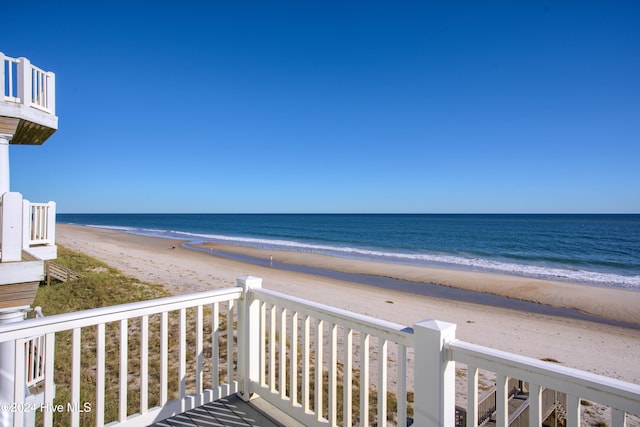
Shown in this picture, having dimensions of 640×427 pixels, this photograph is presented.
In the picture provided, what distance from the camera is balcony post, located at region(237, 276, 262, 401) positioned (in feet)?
10.0

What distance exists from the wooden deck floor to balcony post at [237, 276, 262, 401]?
0.13 m

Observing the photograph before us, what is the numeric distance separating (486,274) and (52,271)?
654 inches

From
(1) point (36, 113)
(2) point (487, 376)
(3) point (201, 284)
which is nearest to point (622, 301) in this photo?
(2) point (487, 376)

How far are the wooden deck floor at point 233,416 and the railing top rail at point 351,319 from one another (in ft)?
3.07

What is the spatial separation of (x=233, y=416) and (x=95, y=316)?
142cm

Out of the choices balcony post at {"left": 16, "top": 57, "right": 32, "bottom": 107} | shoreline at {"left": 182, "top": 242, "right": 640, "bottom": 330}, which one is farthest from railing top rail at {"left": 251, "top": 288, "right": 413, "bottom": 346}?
shoreline at {"left": 182, "top": 242, "right": 640, "bottom": 330}

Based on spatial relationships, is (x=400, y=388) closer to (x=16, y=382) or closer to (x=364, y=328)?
(x=364, y=328)

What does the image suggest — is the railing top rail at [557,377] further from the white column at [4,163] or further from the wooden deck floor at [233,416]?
the white column at [4,163]

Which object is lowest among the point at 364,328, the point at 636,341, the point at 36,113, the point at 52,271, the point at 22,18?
the point at 636,341

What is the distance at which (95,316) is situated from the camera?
7.25 ft

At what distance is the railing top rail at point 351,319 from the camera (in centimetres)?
194

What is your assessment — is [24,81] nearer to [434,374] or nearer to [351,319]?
[351,319]

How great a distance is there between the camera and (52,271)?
10.4 m

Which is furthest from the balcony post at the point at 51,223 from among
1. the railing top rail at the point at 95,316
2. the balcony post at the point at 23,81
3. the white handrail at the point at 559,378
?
the white handrail at the point at 559,378
